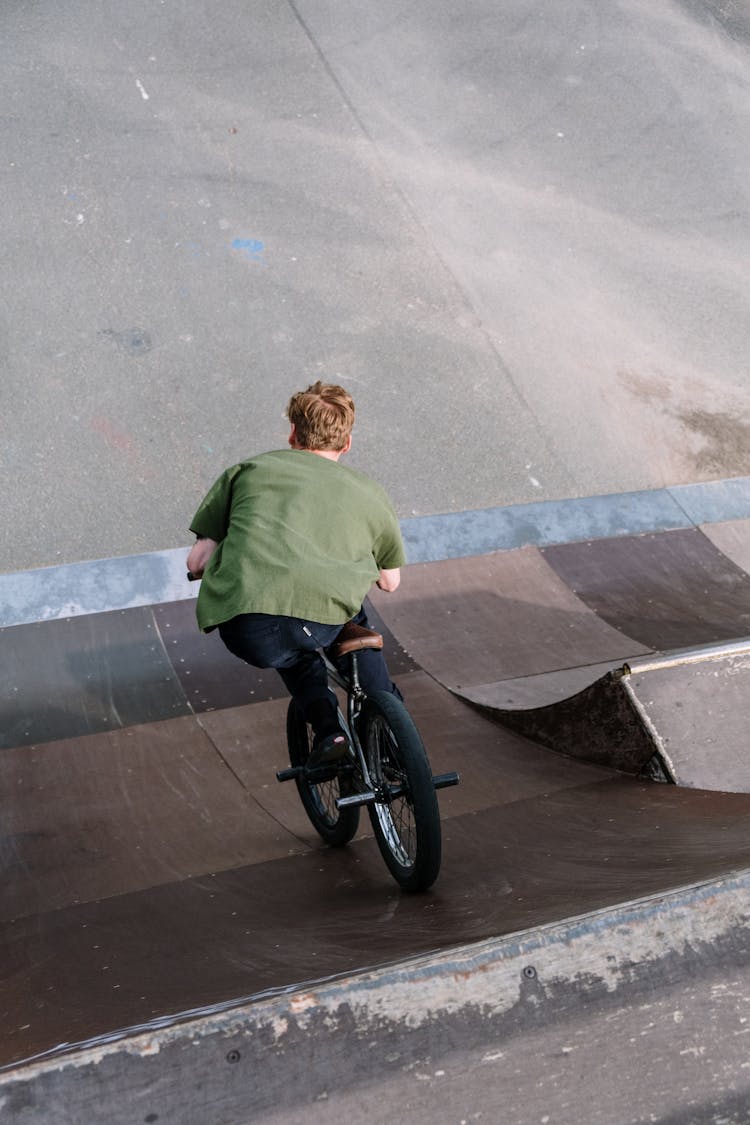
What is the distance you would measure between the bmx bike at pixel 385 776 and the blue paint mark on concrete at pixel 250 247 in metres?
5.31

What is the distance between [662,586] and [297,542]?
4.05 metres

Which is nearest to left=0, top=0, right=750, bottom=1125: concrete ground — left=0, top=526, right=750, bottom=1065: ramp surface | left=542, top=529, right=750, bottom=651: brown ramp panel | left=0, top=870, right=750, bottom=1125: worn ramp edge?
left=542, top=529, right=750, bottom=651: brown ramp panel

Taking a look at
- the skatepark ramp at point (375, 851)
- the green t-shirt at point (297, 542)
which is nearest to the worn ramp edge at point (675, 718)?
the skatepark ramp at point (375, 851)

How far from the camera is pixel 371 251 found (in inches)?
332

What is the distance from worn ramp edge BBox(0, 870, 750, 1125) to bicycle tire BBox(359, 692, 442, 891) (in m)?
0.63

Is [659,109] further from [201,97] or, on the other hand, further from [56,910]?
[56,910]

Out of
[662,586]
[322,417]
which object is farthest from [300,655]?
[662,586]

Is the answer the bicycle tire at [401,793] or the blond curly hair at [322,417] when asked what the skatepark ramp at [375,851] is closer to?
the bicycle tire at [401,793]

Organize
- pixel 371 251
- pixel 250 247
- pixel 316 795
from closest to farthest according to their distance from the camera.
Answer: pixel 316 795, pixel 250 247, pixel 371 251

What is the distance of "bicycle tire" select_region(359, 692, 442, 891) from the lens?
2846 mm

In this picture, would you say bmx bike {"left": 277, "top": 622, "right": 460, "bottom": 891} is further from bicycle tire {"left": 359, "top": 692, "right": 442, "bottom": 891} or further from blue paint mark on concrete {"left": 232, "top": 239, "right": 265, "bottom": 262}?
blue paint mark on concrete {"left": 232, "top": 239, "right": 265, "bottom": 262}

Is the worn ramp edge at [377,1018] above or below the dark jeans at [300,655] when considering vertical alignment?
above

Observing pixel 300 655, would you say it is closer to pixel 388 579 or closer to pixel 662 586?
pixel 388 579

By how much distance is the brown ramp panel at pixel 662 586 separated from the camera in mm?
6016
